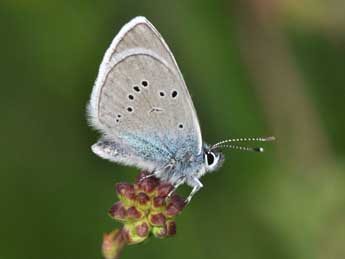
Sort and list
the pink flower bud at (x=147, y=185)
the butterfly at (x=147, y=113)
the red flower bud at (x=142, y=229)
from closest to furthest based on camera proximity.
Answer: the red flower bud at (x=142, y=229)
the pink flower bud at (x=147, y=185)
the butterfly at (x=147, y=113)

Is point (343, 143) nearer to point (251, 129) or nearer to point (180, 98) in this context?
point (251, 129)

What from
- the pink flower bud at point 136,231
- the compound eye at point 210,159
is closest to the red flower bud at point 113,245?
the pink flower bud at point 136,231

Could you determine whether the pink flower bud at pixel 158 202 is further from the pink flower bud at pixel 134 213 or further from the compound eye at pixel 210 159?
the compound eye at pixel 210 159

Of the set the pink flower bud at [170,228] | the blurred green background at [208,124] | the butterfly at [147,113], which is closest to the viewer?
the pink flower bud at [170,228]

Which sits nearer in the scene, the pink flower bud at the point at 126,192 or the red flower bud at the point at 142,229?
the red flower bud at the point at 142,229

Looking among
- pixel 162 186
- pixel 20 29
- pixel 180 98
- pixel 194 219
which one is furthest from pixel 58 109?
pixel 162 186

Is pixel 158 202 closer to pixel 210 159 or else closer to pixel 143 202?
pixel 143 202
